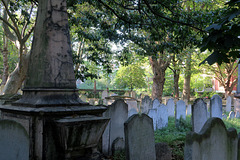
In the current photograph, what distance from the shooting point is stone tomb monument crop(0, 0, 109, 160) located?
2271mm

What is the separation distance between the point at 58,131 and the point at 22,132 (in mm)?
584

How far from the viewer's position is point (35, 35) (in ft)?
8.91

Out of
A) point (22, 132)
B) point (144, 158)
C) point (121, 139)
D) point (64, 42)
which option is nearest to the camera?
A: point (22, 132)

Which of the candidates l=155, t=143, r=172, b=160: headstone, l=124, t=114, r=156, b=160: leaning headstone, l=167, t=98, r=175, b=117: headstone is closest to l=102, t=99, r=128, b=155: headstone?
l=155, t=143, r=172, b=160: headstone

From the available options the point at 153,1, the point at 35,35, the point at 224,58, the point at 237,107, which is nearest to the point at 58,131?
the point at 35,35

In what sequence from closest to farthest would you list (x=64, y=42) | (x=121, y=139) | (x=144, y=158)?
(x=64, y=42), (x=144, y=158), (x=121, y=139)

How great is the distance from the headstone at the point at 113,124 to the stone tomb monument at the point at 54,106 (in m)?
1.42

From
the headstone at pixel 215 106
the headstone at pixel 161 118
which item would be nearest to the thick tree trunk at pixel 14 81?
the headstone at pixel 161 118

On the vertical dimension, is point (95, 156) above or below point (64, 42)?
below

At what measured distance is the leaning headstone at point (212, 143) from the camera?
2.13 metres

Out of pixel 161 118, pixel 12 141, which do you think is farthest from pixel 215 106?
pixel 12 141

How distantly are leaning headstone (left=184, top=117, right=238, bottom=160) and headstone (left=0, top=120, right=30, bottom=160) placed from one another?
63.4 inches

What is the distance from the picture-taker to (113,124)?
13.7ft

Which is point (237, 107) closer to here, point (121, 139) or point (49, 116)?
point (121, 139)
